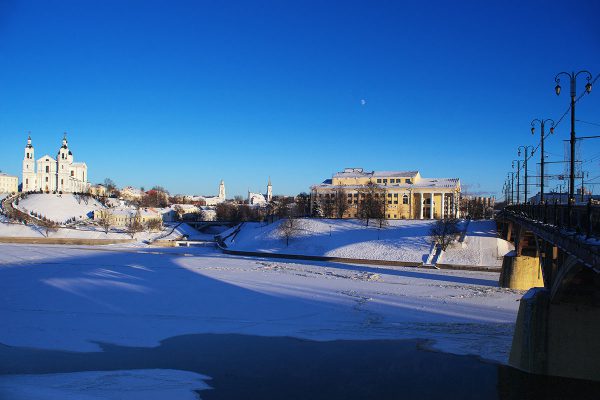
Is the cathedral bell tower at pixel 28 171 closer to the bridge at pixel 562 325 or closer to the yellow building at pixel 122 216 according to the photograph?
the yellow building at pixel 122 216

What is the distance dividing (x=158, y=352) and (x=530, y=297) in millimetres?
12920

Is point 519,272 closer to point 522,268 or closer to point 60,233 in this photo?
point 522,268

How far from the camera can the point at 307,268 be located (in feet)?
156

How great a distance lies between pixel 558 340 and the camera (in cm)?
1670

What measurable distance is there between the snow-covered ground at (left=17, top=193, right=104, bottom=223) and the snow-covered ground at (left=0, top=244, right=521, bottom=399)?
55904 millimetres

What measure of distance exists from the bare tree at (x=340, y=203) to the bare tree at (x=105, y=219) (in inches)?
1501

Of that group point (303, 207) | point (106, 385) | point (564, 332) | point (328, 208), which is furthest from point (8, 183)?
point (564, 332)

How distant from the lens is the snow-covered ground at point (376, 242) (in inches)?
2163

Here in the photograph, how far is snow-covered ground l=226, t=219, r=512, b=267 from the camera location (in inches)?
2163

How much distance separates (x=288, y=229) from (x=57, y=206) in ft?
182

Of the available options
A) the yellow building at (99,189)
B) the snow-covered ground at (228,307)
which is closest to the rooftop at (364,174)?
the snow-covered ground at (228,307)

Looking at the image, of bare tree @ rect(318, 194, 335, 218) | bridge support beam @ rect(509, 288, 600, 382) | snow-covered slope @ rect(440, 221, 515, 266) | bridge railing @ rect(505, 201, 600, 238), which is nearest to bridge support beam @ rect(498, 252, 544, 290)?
bridge railing @ rect(505, 201, 600, 238)

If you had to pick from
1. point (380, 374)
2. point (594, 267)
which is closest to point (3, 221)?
point (380, 374)

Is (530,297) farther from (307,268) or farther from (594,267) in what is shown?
(307,268)
